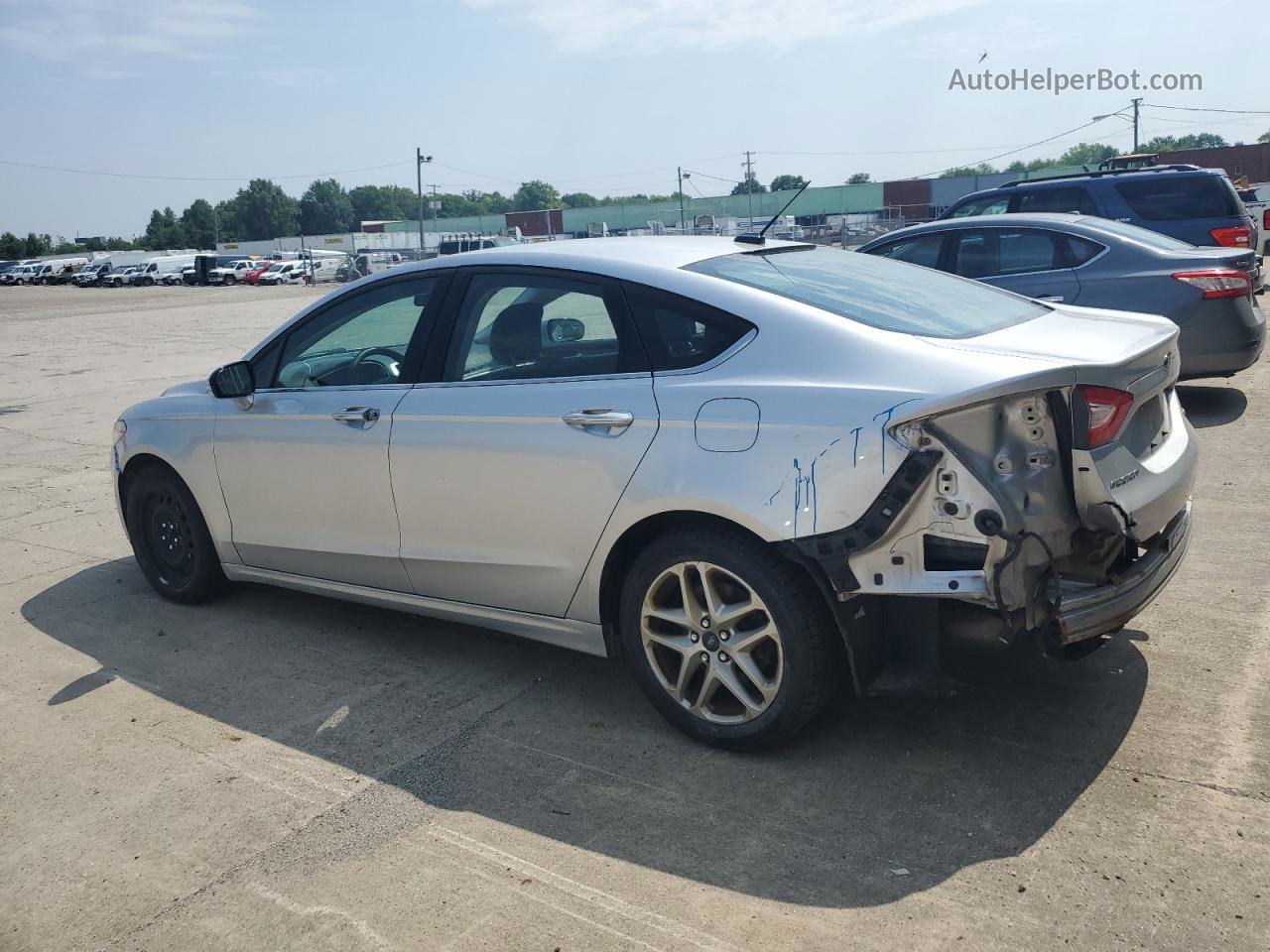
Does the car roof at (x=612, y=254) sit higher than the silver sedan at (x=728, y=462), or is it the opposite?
the car roof at (x=612, y=254)

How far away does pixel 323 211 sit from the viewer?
162000mm

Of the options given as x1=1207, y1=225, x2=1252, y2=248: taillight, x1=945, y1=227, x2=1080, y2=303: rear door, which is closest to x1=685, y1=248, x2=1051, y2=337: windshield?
x1=945, y1=227, x2=1080, y2=303: rear door

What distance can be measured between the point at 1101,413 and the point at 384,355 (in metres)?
2.83

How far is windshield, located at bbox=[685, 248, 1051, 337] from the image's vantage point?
3738 mm

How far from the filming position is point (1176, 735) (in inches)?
142

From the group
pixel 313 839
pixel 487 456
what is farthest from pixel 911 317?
pixel 313 839

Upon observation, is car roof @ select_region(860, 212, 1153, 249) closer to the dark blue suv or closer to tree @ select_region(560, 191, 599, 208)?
the dark blue suv

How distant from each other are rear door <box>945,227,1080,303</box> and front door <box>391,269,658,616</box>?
219 inches

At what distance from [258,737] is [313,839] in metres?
0.85

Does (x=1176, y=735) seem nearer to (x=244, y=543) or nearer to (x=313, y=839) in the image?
(x=313, y=839)

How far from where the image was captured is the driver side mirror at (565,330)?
13.5 ft

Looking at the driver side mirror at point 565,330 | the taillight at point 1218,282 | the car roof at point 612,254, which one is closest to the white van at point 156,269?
the taillight at point 1218,282

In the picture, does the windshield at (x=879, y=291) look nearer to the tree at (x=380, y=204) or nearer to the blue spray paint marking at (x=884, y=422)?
the blue spray paint marking at (x=884, y=422)

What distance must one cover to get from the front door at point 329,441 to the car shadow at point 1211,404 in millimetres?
6205
